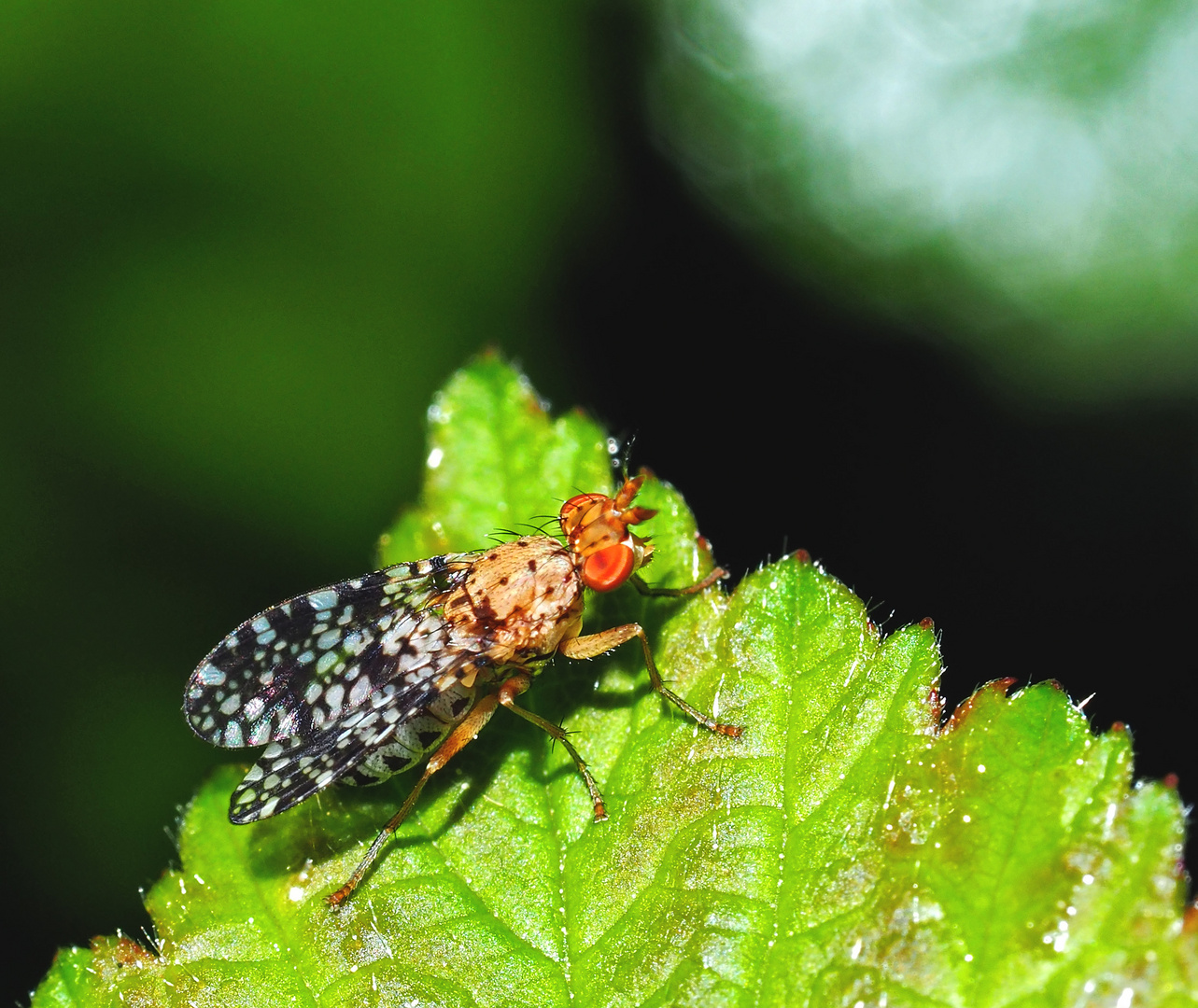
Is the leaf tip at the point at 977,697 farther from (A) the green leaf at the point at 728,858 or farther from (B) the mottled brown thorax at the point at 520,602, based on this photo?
(B) the mottled brown thorax at the point at 520,602

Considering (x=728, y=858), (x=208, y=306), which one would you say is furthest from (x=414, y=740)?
(x=208, y=306)

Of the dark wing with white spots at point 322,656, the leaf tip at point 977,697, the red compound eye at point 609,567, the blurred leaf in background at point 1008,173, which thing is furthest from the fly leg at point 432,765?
the blurred leaf in background at point 1008,173

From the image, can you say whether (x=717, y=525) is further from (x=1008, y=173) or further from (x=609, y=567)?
(x=1008, y=173)

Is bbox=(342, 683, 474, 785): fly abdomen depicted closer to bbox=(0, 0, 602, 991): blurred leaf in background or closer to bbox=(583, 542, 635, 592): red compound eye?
bbox=(583, 542, 635, 592): red compound eye

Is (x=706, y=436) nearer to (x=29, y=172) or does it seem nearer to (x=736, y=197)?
(x=736, y=197)

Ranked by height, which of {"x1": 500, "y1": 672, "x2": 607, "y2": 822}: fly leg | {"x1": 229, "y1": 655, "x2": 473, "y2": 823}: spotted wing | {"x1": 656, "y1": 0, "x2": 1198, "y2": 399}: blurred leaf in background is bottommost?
{"x1": 229, "y1": 655, "x2": 473, "y2": 823}: spotted wing

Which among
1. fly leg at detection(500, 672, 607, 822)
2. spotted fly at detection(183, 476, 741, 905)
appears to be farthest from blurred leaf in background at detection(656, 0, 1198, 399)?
fly leg at detection(500, 672, 607, 822)

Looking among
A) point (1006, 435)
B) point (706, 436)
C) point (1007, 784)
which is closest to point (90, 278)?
point (706, 436)
